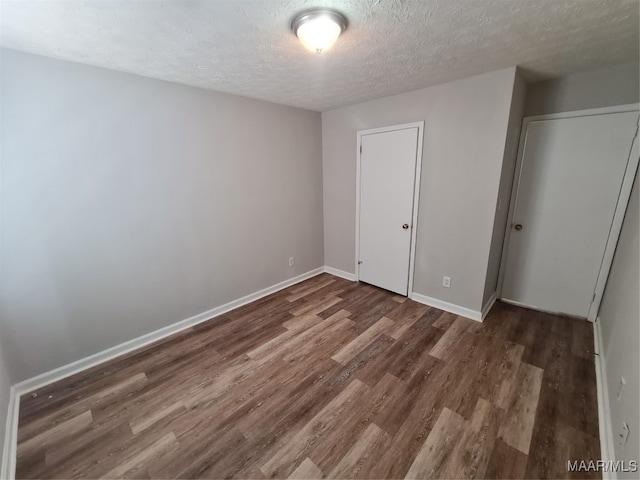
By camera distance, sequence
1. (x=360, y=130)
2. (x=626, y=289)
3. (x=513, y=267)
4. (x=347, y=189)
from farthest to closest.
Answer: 1. (x=347, y=189)
2. (x=360, y=130)
3. (x=513, y=267)
4. (x=626, y=289)

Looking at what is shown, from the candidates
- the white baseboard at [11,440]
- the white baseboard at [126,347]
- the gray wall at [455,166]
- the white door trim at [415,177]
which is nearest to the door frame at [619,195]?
the gray wall at [455,166]

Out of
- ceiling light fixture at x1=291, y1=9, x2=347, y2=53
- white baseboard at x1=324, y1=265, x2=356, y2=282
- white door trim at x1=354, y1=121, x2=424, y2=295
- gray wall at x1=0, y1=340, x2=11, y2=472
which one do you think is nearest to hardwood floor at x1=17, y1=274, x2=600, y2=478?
gray wall at x1=0, y1=340, x2=11, y2=472

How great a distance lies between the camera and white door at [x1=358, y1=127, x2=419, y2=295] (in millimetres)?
2816

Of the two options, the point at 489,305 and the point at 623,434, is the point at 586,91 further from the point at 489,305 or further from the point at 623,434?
the point at 623,434

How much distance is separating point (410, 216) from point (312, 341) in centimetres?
172

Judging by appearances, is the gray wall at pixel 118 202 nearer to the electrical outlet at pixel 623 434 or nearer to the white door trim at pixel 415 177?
the white door trim at pixel 415 177

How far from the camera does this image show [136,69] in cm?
190

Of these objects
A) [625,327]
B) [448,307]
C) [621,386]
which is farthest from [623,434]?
[448,307]

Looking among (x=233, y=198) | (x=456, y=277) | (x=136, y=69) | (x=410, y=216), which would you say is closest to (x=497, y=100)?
(x=410, y=216)

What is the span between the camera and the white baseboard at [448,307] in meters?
2.61

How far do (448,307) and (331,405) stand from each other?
175 cm

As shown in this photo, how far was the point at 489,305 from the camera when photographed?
9.21 ft

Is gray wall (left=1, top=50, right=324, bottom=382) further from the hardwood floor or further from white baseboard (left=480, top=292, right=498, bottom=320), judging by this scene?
white baseboard (left=480, top=292, right=498, bottom=320)

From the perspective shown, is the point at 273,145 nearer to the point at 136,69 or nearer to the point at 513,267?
the point at 136,69
